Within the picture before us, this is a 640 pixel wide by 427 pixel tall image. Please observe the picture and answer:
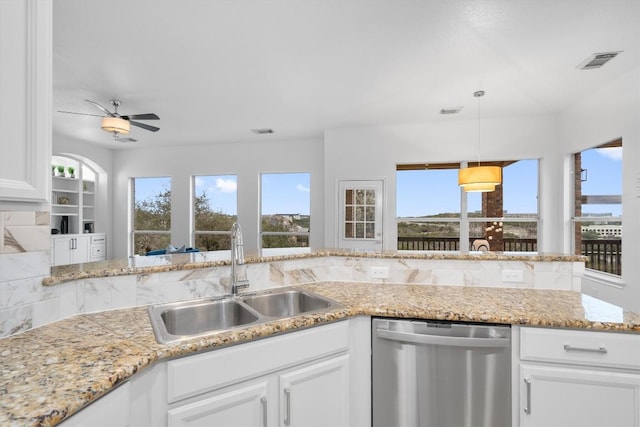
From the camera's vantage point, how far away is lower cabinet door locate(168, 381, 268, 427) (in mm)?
1066

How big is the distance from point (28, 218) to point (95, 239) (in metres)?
6.56

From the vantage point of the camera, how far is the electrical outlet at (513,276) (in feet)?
6.32

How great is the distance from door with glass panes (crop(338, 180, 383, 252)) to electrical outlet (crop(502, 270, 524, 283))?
330 cm

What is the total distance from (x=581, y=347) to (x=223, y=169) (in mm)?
6226

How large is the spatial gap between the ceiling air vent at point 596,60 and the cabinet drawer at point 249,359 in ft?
11.4

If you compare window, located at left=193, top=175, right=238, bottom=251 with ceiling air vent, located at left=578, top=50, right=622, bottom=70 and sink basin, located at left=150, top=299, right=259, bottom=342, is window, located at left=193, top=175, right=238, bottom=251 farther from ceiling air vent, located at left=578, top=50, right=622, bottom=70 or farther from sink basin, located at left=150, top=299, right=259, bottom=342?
ceiling air vent, located at left=578, top=50, right=622, bottom=70

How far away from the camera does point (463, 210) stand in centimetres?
504

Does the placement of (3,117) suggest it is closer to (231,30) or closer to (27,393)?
(27,393)

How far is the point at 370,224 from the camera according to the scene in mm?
5293

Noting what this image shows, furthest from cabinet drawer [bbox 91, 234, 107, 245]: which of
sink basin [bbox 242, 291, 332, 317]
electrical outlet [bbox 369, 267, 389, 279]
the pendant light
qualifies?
the pendant light

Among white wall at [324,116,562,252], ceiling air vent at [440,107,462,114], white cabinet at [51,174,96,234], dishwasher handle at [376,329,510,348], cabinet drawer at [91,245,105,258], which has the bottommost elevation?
cabinet drawer at [91,245,105,258]

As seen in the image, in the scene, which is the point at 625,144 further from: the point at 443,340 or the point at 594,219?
the point at 443,340

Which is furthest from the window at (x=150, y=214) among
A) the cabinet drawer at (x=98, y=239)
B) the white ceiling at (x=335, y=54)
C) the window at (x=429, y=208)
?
the window at (x=429, y=208)

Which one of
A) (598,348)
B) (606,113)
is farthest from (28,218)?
(606,113)
